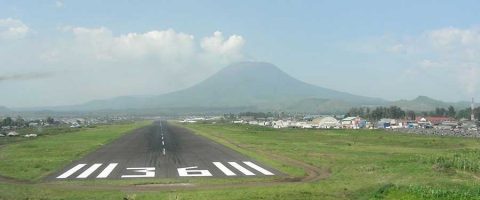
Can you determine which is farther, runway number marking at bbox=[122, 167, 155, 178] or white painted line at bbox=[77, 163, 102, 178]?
white painted line at bbox=[77, 163, 102, 178]

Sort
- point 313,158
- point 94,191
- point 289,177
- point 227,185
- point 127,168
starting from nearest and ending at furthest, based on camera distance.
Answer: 1. point 94,191
2. point 227,185
3. point 289,177
4. point 127,168
5. point 313,158

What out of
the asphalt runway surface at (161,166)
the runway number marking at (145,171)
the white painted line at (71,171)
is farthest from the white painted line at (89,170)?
the runway number marking at (145,171)

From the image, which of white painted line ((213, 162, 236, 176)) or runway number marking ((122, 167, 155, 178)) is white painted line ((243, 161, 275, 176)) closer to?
white painted line ((213, 162, 236, 176))

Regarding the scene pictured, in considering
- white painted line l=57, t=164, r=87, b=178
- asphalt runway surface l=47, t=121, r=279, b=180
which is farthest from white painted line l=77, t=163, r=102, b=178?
white painted line l=57, t=164, r=87, b=178

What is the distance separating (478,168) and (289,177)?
13.4 meters

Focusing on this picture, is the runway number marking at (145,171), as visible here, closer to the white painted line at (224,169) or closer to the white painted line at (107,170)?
the white painted line at (107,170)

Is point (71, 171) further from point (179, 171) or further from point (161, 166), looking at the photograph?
point (179, 171)

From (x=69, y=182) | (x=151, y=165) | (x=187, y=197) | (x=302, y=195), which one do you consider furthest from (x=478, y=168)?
(x=69, y=182)

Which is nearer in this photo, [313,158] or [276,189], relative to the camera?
[276,189]

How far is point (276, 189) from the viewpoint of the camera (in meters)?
29.6

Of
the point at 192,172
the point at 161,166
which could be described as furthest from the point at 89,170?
the point at 192,172

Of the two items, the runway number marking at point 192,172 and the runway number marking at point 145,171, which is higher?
the runway number marking at point 192,172

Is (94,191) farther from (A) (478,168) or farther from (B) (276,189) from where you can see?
(A) (478,168)

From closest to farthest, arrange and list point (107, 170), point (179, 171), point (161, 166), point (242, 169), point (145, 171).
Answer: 1. point (179, 171)
2. point (145, 171)
3. point (107, 170)
4. point (242, 169)
5. point (161, 166)
